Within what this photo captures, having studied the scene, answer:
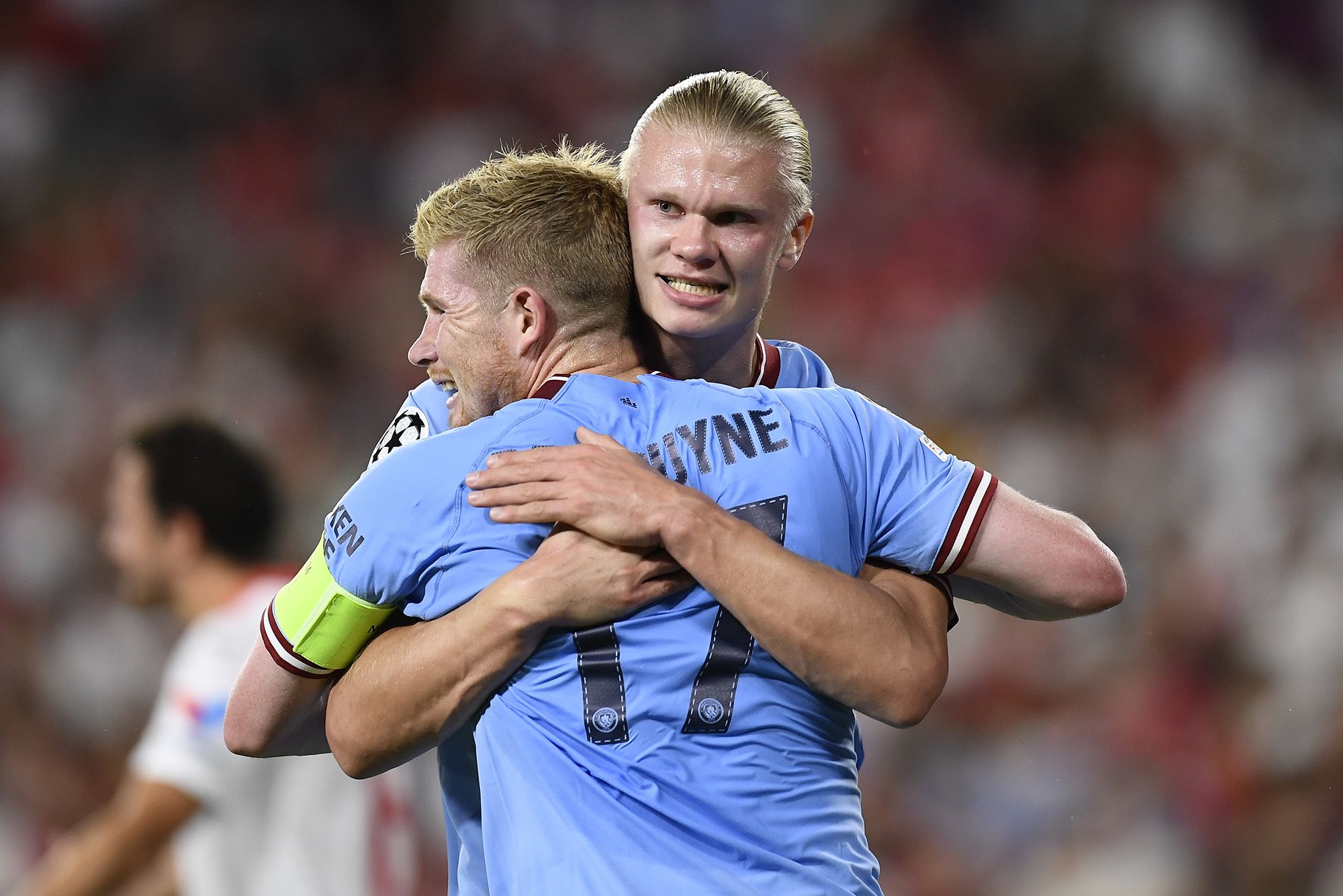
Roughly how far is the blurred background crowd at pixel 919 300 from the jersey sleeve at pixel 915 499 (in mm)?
5246

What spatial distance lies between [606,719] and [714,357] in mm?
942

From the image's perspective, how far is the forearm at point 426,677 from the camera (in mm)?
2002

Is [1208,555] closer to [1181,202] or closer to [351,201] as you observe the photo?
[1181,202]

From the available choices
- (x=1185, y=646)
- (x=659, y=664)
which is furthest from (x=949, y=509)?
(x=1185, y=646)

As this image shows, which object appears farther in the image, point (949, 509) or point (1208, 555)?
point (1208, 555)

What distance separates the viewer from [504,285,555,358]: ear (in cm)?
224

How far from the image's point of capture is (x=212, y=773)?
4.29m

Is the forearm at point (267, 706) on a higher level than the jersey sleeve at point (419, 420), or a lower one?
lower

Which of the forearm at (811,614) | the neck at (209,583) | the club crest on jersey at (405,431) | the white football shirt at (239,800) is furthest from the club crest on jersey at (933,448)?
the neck at (209,583)

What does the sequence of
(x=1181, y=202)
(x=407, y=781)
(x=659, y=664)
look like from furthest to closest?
1. (x=1181, y=202)
2. (x=407, y=781)
3. (x=659, y=664)

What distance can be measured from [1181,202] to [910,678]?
24.4 ft

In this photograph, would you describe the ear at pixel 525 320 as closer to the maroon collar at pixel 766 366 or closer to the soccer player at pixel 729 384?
the soccer player at pixel 729 384

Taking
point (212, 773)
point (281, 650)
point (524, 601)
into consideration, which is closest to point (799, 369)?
point (524, 601)

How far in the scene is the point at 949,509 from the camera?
217 cm
